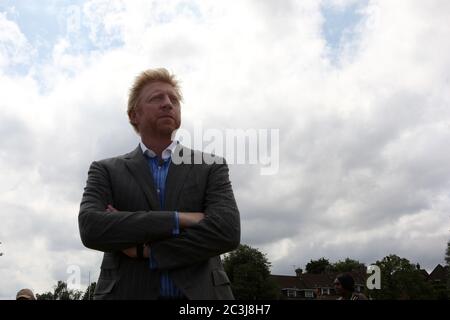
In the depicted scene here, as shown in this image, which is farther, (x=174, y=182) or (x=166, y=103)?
(x=166, y=103)

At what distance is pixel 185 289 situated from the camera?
3.55m

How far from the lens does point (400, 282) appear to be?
97125 millimetres

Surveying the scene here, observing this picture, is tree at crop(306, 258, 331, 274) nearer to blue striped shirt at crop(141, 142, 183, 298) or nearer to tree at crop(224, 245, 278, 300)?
tree at crop(224, 245, 278, 300)

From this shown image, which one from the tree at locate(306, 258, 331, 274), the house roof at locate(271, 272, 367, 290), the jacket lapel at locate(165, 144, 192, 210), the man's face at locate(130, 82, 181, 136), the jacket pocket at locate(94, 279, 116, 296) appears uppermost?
the tree at locate(306, 258, 331, 274)

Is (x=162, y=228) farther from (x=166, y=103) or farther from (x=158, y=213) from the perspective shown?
(x=166, y=103)

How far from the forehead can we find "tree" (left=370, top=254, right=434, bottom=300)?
97065mm

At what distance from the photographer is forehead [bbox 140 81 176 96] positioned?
4.28m

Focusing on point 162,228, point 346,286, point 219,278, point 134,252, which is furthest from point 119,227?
point 346,286

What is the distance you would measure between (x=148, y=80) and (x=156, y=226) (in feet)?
4.32

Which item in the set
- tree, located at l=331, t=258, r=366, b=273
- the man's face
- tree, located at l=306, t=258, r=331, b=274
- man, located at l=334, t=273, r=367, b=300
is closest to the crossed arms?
the man's face
